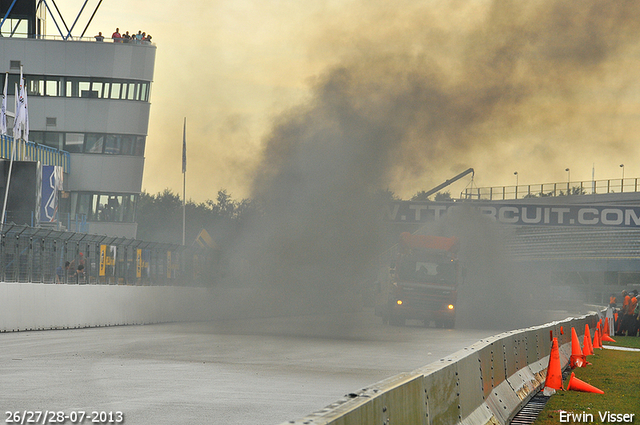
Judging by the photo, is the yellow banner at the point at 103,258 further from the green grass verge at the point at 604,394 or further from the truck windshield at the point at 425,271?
the green grass verge at the point at 604,394

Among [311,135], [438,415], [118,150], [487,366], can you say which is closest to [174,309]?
[311,135]

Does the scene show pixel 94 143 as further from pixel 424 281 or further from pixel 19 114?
pixel 424 281

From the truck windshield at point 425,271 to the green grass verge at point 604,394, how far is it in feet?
40.5

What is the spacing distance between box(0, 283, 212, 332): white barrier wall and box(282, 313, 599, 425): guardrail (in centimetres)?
1396

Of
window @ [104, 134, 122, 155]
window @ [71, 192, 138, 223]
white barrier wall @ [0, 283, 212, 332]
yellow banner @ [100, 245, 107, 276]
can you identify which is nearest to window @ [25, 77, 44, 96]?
window @ [104, 134, 122, 155]

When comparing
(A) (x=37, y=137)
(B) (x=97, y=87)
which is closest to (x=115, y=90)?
(B) (x=97, y=87)

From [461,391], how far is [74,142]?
59.6 m

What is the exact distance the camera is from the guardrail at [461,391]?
505 cm

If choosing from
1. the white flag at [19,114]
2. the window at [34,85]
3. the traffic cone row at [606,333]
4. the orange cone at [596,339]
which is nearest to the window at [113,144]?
the window at [34,85]

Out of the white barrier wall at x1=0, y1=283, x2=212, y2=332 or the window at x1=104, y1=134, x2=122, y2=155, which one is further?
the window at x1=104, y1=134, x2=122, y2=155

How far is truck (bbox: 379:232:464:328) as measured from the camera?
108 ft

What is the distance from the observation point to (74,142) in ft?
211

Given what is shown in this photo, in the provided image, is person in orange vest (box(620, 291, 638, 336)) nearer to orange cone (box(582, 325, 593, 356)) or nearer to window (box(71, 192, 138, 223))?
orange cone (box(582, 325, 593, 356))

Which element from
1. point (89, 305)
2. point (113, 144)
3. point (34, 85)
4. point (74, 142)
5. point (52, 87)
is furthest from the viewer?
point (113, 144)
